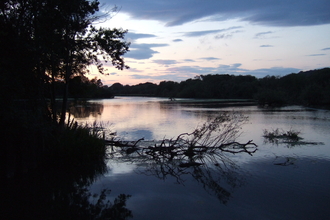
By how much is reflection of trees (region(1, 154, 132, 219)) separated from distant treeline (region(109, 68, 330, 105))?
56355mm

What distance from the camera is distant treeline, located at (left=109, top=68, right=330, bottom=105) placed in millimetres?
60625

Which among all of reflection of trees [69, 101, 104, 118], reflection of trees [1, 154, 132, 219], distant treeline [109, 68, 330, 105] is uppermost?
distant treeline [109, 68, 330, 105]

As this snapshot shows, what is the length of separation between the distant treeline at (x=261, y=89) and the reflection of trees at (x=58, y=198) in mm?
56355

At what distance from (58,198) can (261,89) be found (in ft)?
252

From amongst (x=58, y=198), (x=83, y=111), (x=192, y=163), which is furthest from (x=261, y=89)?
(x=58, y=198)

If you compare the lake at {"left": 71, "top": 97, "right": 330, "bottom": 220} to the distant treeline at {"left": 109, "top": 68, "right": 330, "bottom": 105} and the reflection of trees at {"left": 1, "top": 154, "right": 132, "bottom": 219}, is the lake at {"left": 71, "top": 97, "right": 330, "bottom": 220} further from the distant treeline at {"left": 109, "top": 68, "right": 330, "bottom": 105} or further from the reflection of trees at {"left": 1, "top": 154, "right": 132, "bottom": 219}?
the distant treeline at {"left": 109, "top": 68, "right": 330, "bottom": 105}

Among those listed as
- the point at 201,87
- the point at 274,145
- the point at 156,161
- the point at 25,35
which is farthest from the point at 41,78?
the point at 201,87

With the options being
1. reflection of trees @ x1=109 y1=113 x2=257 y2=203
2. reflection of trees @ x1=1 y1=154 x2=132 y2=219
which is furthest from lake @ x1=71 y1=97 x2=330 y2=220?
reflection of trees @ x1=1 y1=154 x2=132 y2=219

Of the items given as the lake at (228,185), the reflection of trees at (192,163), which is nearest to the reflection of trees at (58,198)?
the lake at (228,185)

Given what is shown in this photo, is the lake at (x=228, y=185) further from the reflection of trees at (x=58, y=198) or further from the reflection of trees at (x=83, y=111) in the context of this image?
the reflection of trees at (x=83, y=111)

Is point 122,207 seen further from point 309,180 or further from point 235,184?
point 309,180

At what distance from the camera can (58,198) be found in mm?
8766

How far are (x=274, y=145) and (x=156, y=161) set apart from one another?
7761 mm

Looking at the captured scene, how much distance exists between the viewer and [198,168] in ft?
40.1
